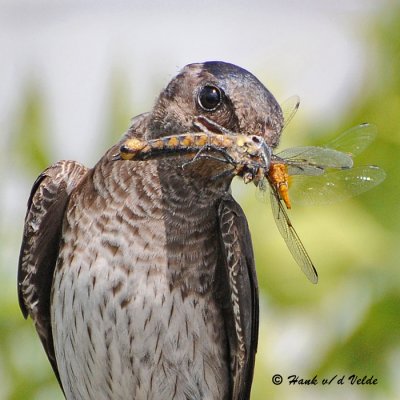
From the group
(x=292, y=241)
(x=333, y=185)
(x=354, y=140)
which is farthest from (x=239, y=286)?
(x=354, y=140)

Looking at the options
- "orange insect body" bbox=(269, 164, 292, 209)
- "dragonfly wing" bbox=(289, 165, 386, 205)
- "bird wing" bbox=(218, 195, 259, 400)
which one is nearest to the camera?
"orange insect body" bbox=(269, 164, 292, 209)

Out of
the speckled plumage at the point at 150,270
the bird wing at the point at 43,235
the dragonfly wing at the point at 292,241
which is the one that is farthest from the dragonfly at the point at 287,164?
the bird wing at the point at 43,235

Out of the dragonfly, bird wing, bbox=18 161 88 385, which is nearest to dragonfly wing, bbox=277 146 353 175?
the dragonfly

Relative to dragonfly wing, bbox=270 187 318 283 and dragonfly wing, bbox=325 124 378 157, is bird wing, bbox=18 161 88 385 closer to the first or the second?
dragonfly wing, bbox=270 187 318 283

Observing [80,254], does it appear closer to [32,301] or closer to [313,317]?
[32,301]

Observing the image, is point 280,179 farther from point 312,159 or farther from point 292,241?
point 292,241
